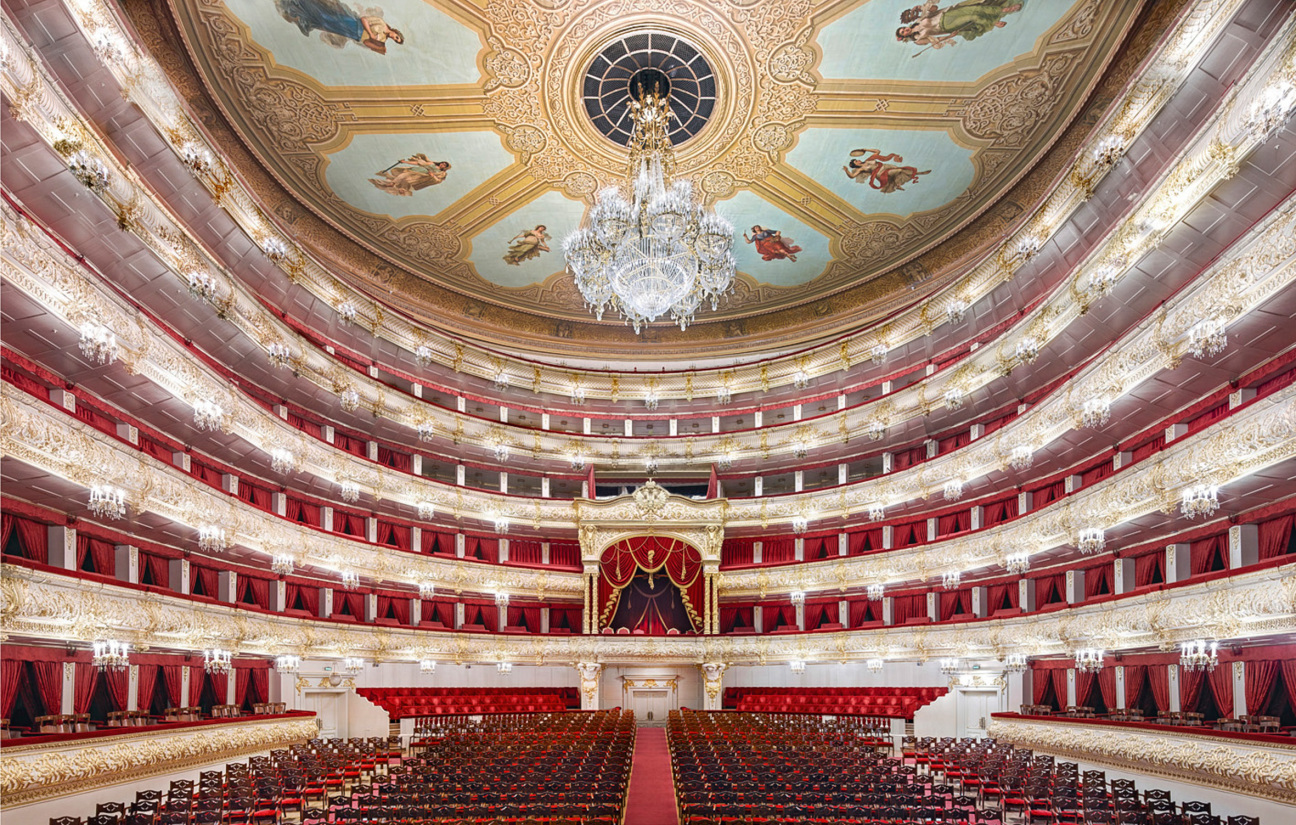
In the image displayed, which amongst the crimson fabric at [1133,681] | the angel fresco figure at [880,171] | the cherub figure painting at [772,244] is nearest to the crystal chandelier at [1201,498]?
the crimson fabric at [1133,681]

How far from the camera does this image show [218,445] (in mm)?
19812

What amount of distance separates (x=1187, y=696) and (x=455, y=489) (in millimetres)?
20841

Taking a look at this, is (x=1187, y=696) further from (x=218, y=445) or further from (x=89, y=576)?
(x=218, y=445)

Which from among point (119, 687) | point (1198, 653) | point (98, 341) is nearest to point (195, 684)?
point (119, 687)

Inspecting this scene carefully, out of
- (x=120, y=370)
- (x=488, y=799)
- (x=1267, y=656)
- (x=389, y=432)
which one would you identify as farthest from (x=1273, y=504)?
(x=389, y=432)

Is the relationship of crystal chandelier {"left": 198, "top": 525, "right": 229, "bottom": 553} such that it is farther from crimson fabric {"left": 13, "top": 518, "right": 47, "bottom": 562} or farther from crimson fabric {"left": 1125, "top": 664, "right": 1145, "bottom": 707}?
crimson fabric {"left": 1125, "top": 664, "right": 1145, "bottom": 707}

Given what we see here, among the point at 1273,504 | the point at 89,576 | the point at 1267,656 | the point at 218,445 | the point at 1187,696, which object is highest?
the point at 218,445

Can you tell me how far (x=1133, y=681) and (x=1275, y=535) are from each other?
4700 millimetres

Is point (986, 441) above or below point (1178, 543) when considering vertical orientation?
above

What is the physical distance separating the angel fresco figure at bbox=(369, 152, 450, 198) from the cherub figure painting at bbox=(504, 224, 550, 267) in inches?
150

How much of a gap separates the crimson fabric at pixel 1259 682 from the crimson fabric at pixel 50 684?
19.7 metres

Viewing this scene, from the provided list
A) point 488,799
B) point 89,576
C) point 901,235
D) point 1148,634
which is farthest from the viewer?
point 901,235

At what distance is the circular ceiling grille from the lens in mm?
19750

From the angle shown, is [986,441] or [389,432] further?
[389,432]
